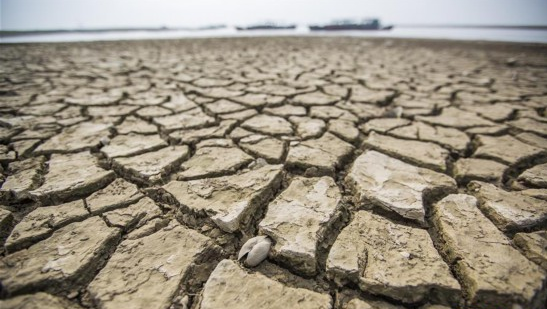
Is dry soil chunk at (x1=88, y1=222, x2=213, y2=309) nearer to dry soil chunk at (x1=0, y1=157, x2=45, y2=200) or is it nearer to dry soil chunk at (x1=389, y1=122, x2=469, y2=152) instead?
dry soil chunk at (x1=0, y1=157, x2=45, y2=200)

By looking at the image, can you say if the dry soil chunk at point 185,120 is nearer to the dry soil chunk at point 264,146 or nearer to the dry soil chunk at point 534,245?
the dry soil chunk at point 264,146

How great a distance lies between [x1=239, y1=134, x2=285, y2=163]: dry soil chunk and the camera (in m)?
1.25

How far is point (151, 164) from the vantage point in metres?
1.19

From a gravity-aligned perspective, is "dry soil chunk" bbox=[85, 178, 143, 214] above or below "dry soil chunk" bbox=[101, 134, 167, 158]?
below

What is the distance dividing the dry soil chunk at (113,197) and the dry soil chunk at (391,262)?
70 centimetres

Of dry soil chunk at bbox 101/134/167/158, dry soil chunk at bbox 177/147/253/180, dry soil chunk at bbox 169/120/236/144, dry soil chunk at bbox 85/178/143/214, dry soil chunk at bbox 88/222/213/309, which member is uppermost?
dry soil chunk at bbox 169/120/236/144

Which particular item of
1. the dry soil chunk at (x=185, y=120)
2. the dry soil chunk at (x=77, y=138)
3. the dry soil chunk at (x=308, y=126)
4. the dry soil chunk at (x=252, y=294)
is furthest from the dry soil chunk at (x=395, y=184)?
the dry soil chunk at (x=77, y=138)

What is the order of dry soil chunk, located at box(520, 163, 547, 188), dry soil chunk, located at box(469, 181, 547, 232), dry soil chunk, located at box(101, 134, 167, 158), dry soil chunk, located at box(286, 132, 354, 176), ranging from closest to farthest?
dry soil chunk, located at box(469, 181, 547, 232)
dry soil chunk, located at box(520, 163, 547, 188)
dry soil chunk, located at box(286, 132, 354, 176)
dry soil chunk, located at box(101, 134, 167, 158)

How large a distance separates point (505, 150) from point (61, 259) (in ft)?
5.79

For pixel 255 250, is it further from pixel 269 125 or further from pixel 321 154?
pixel 269 125

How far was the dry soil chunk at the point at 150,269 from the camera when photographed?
0.65 metres

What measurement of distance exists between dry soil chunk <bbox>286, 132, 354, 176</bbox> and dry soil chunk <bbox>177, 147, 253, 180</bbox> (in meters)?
0.21

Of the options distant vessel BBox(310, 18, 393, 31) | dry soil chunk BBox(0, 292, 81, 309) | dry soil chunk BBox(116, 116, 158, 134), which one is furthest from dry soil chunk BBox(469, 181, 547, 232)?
distant vessel BBox(310, 18, 393, 31)

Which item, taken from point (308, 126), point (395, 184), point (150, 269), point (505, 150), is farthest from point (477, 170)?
point (150, 269)
